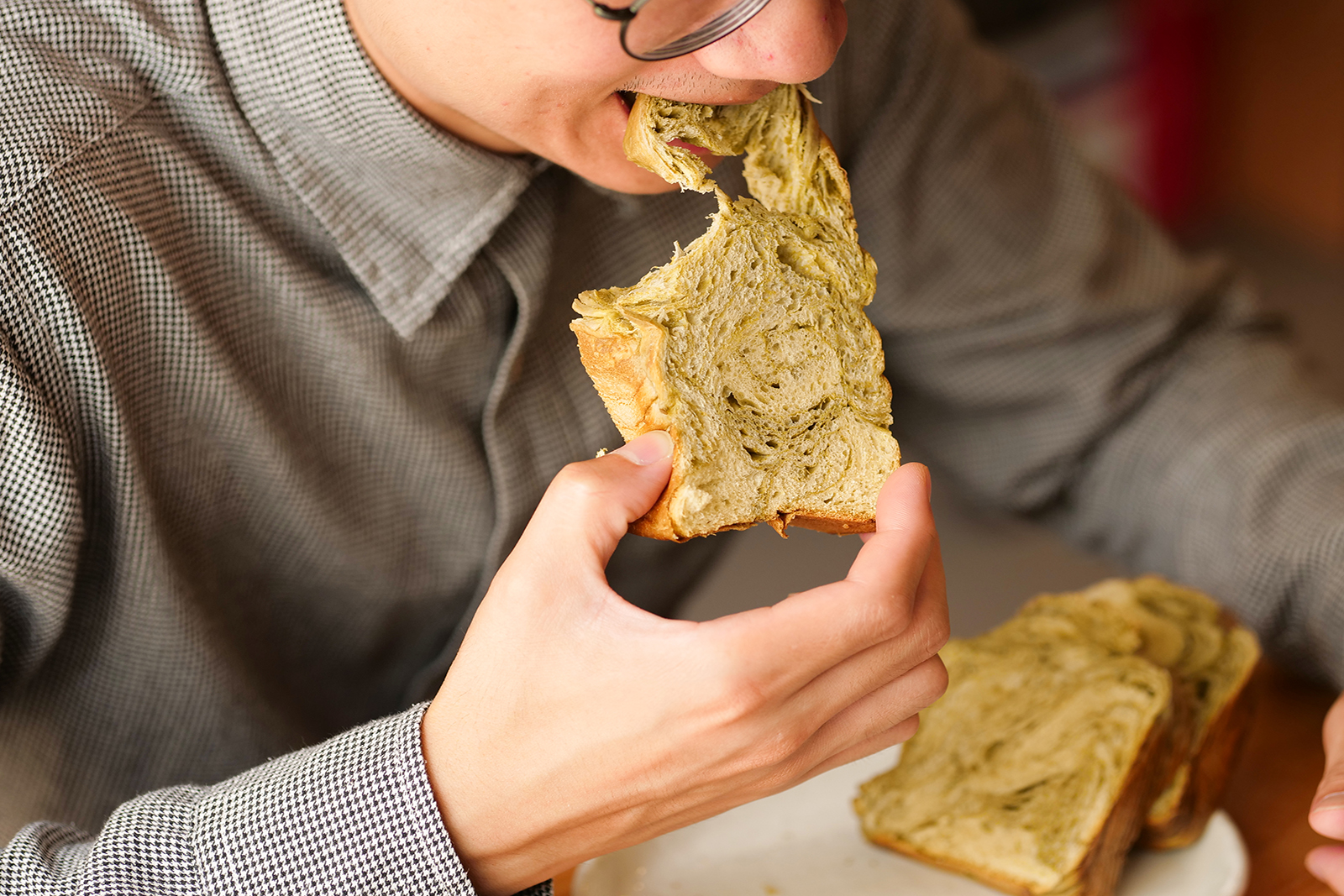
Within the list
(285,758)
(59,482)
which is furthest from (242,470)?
(285,758)

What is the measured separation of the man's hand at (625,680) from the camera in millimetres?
851

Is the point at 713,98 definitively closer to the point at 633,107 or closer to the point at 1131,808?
the point at 633,107

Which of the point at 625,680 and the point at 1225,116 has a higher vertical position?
the point at 625,680

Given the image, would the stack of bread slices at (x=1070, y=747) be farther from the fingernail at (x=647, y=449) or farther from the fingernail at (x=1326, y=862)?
the fingernail at (x=647, y=449)

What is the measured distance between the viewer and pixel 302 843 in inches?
36.7

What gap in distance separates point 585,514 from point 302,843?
363 mm

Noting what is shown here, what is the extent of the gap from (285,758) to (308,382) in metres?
0.42

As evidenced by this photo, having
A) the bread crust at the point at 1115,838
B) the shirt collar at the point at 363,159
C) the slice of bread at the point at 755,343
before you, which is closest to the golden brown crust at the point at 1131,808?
the bread crust at the point at 1115,838

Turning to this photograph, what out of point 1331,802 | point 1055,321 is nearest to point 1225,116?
point 1055,321

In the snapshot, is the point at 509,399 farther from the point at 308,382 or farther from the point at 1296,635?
the point at 1296,635

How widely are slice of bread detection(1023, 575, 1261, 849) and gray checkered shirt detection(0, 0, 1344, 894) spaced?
0.17 meters

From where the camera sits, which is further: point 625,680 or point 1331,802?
point 1331,802

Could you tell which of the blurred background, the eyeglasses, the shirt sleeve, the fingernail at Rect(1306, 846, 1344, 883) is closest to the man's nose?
the eyeglasses

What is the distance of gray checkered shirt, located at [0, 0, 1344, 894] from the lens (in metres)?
1.01
